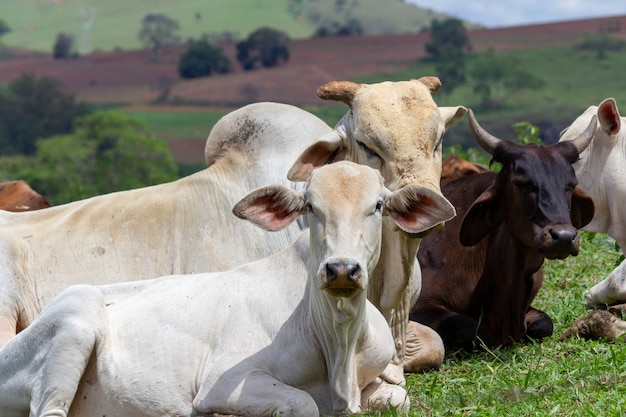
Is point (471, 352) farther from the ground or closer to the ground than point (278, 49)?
farther from the ground

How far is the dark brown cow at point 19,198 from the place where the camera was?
8734 millimetres

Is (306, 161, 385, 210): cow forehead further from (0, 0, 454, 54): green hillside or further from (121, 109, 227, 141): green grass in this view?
(0, 0, 454, 54): green hillside

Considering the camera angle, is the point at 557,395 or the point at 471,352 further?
the point at 471,352

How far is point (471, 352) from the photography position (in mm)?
6824

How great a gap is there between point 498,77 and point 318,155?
47296 mm

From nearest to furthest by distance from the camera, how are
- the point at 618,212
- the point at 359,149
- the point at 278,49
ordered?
the point at 359,149, the point at 618,212, the point at 278,49

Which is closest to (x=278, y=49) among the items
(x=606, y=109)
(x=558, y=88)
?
(x=558, y=88)

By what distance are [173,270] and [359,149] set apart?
1.22 metres

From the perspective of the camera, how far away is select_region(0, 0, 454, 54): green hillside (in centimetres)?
7131

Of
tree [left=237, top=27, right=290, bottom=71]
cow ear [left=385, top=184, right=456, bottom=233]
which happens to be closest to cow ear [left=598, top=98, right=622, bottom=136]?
cow ear [left=385, top=184, right=456, bottom=233]

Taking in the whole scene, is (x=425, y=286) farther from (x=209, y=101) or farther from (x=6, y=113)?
(x=6, y=113)

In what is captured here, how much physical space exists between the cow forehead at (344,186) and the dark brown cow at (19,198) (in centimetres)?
413

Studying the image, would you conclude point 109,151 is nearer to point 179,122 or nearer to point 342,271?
point 179,122

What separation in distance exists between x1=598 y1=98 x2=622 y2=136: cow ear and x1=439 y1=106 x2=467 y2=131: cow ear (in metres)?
1.59
